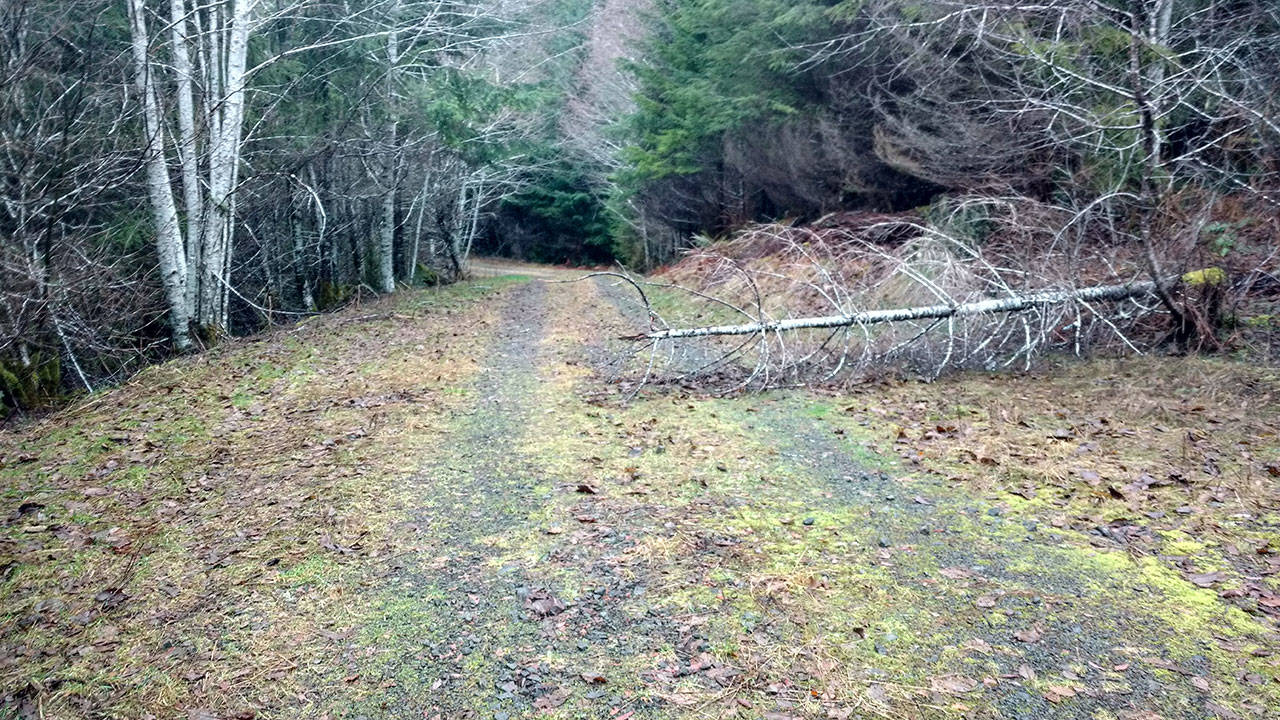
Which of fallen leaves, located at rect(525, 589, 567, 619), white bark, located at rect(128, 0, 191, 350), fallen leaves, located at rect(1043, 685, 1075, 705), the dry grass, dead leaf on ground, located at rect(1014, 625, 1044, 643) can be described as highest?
white bark, located at rect(128, 0, 191, 350)

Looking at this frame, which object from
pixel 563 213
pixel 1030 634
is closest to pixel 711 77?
pixel 563 213

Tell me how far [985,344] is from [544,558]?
A: 19.6ft

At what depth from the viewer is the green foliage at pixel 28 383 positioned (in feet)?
29.1

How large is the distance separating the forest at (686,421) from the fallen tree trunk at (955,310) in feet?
0.18

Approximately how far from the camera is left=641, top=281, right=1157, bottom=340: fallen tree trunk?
26.9ft

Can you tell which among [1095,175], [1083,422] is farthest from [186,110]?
[1095,175]

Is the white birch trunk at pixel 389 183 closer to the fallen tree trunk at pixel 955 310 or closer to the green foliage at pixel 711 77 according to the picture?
the green foliage at pixel 711 77

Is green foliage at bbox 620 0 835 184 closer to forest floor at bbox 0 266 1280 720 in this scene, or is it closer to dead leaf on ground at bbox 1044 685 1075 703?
forest floor at bbox 0 266 1280 720

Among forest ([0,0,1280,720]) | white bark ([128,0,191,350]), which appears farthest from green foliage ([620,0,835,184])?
white bark ([128,0,191,350])

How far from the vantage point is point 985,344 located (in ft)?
27.5

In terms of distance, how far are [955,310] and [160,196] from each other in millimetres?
10519

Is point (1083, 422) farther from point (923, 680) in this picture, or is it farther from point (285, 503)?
point (285, 503)

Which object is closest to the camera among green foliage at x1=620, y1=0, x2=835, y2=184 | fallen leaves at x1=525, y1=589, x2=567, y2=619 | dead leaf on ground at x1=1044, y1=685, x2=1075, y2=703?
dead leaf on ground at x1=1044, y1=685, x2=1075, y2=703

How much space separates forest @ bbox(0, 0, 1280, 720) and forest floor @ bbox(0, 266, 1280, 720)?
1.0 inches
